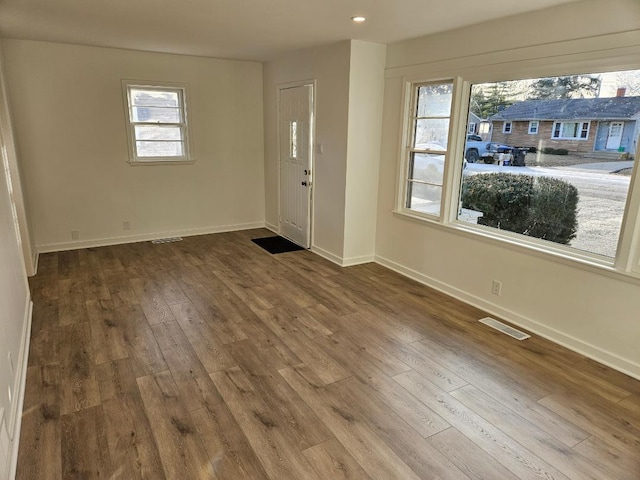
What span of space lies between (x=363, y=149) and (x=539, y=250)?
2.13 metres

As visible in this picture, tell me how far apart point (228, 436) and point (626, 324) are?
2627 millimetres

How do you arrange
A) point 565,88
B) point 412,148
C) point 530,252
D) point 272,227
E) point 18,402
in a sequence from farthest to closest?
1. point 272,227
2. point 412,148
3. point 530,252
4. point 565,88
5. point 18,402

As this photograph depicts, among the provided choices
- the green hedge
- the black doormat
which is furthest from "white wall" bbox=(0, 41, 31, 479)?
the green hedge

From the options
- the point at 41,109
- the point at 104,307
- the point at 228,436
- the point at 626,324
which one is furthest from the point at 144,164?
the point at 626,324

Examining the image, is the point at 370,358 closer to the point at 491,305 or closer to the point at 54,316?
the point at 491,305

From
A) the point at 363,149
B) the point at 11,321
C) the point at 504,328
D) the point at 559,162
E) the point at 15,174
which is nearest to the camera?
the point at 11,321

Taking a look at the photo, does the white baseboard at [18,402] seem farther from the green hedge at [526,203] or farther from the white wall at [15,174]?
the green hedge at [526,203]

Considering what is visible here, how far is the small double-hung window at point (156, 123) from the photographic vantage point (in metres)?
5.34

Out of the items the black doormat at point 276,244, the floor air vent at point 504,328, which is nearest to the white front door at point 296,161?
the black doormat at point 276,244

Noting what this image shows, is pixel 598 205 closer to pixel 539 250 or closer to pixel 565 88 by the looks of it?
pixel 539 250

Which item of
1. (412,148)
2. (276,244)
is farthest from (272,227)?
(412,148)

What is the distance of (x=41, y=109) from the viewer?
4766mm

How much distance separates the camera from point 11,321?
247 centimetres

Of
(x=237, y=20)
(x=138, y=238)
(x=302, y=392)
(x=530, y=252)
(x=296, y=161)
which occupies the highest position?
(x=237, y=20)
